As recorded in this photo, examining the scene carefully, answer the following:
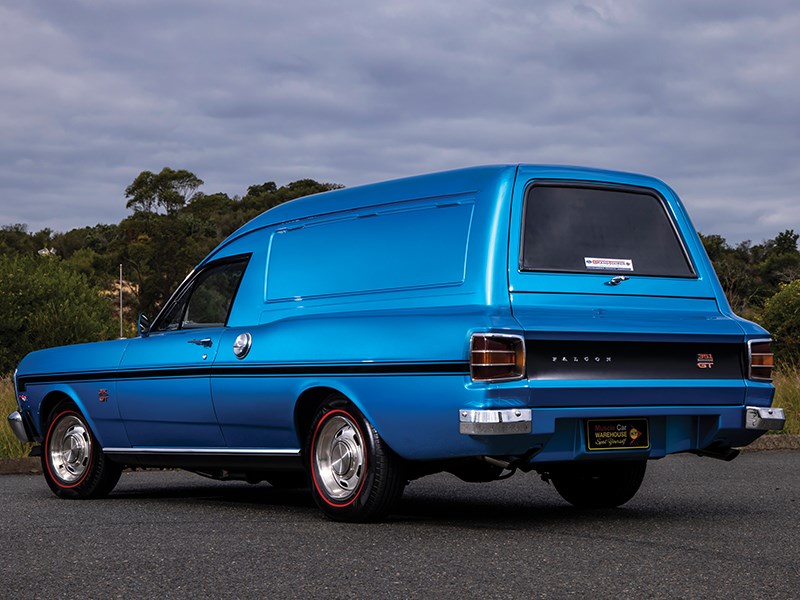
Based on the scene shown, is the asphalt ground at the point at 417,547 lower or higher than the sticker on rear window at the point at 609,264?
lower

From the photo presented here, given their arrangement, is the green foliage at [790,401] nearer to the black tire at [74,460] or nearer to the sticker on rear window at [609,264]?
the sticker on rear window at [609,264]

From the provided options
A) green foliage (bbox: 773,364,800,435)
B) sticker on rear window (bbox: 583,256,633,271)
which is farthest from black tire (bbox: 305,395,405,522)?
green foliage (bbox: 773,364,800,435)

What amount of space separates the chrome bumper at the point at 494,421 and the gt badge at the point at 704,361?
1308 mm

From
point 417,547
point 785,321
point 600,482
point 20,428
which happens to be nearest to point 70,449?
point 20,428

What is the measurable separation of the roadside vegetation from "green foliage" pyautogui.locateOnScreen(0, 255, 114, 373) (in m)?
0.02

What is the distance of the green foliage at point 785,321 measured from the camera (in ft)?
80.8

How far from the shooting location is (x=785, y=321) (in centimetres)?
2525

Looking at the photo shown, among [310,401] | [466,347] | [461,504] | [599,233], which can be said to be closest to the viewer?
[466,347]

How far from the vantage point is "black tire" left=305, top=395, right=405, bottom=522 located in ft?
24.1

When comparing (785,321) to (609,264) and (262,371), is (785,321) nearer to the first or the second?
(609,264)

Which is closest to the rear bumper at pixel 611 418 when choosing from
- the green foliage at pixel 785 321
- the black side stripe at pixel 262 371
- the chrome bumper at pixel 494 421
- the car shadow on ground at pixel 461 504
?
the chrome bumper at pixel 494 421

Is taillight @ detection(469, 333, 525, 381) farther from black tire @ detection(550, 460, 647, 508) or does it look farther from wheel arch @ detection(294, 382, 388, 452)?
black tire @ detection(550, 460, 647, 508)

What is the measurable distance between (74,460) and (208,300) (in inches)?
72.4

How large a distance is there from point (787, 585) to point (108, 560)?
3.11 meters
